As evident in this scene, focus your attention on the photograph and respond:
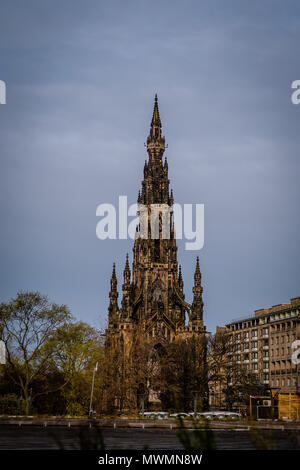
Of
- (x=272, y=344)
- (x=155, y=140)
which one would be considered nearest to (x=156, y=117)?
(x=155, y=140)

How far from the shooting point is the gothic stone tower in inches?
4210

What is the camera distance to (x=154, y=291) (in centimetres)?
11294

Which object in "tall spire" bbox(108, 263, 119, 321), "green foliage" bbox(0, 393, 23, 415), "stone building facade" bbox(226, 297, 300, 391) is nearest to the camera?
"green foliage" bbox(0, 393, 23, 415)

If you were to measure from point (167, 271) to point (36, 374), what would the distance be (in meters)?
38.8

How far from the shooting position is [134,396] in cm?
9438

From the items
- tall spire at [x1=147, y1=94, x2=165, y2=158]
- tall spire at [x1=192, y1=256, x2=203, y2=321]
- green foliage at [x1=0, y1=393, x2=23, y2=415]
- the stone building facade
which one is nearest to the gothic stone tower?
tall spire at [x1=192, y1=256, x2=203, y2=321]

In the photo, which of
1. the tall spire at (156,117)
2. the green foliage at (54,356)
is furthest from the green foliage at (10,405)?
the tall spire at (156,117)

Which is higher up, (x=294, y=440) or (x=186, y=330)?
(x=186, y=330)

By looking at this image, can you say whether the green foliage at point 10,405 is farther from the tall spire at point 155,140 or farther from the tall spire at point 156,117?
the tall spire at point 156,117

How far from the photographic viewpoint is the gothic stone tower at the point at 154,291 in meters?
107

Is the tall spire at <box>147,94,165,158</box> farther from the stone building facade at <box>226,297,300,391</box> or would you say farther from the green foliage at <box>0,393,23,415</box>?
the green foliage at <box>0,393,23,415</box>

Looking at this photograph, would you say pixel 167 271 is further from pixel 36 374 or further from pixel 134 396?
pixel 36 374

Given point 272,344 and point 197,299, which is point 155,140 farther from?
point 272,344
